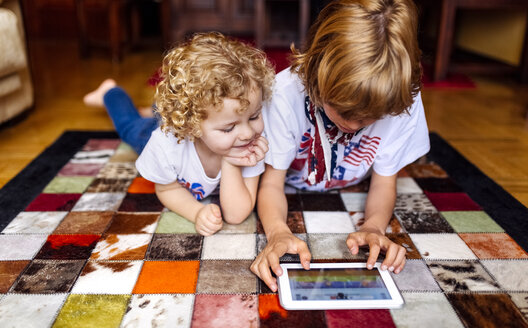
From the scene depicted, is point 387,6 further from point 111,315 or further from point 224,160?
point 111,315

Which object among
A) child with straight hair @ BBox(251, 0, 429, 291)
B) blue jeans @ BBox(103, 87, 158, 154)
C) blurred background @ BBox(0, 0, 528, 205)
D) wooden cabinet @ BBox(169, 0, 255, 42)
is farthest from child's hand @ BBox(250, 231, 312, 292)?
wooden cabinet @ BBox(169, 0, 255, 42)

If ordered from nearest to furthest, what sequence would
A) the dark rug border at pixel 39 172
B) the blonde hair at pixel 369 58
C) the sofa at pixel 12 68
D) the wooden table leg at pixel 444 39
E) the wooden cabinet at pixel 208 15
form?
the blonde hair at pixel 369 58 < the dark rug border at pixel 39 172 < the sofa at pixel 12 68 < the wooden table leg at pixel 444 39 < the wooden cabinet at pixel 208 15

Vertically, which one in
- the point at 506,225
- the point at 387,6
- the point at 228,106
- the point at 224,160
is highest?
the point at 387,6

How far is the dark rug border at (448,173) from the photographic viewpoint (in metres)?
0.85

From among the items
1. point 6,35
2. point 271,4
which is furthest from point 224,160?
point 271,4

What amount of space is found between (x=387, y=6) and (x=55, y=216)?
72cm

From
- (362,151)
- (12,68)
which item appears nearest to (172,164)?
(362,151)

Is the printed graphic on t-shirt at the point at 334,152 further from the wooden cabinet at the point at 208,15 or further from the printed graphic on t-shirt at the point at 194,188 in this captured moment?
the wooden cabinet at the point at 208,15

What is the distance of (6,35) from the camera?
121cm

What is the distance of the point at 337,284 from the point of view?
63 cm

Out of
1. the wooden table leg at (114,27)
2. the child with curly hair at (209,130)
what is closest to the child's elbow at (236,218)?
A: the child with curly hair at (209,130)

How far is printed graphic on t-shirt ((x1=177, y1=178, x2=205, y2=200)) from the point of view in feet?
2.81

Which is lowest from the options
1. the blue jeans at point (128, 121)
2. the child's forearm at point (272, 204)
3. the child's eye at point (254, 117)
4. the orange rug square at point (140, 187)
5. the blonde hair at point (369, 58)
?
the orange rug square at point (140, 187)

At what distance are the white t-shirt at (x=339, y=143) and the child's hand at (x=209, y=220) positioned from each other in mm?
140
